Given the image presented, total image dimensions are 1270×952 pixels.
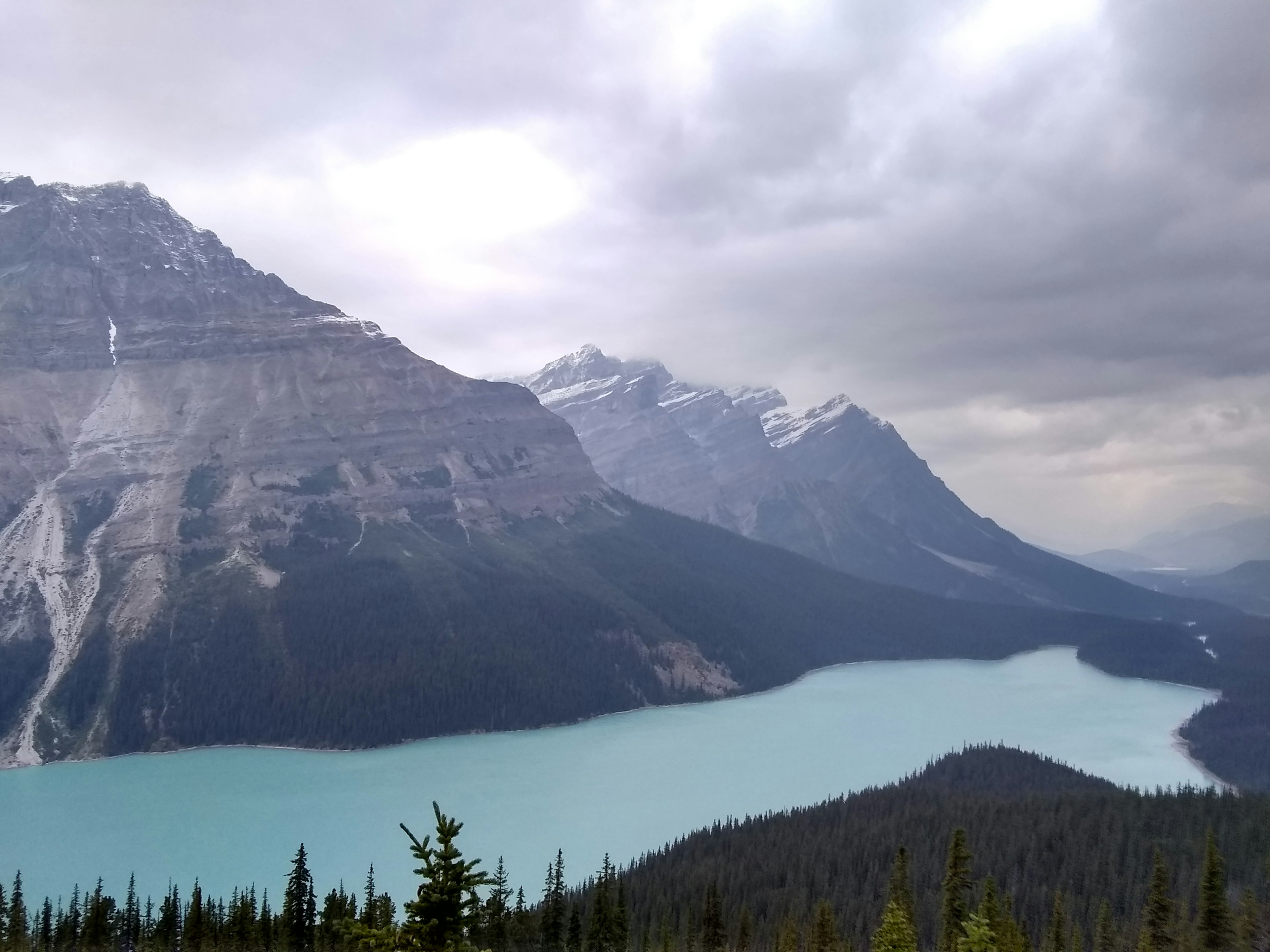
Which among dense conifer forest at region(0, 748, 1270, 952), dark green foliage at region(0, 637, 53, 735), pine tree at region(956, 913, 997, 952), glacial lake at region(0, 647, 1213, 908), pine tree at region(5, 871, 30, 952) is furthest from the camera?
dark green foliage at region(0, 637, 53, 735)

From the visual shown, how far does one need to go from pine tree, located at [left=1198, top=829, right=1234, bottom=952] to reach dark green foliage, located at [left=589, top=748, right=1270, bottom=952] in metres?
9.95

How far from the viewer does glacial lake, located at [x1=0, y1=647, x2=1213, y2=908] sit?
93562mm

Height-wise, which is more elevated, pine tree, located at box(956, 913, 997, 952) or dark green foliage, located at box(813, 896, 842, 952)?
pine tree, located at box(956, 913, 997, 952)

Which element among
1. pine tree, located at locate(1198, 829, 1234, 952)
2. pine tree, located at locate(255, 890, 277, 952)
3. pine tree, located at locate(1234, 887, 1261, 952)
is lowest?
pine tree, located at locate(255, 890, 277, 952)

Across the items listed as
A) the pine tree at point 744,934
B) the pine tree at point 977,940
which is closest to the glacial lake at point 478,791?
the pine tree at point 744,934

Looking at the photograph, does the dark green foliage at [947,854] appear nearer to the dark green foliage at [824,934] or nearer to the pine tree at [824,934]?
the dark green foliage at [824,934]

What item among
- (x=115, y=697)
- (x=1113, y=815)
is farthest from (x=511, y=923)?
(x=115, y=697)

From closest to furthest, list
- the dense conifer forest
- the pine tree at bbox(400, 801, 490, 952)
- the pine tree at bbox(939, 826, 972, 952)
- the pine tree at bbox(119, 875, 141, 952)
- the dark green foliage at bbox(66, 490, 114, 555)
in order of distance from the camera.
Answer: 1. the pine tree at bbox(400, 801, 490, 952)
2. the pine tree at bbox(939, 826, 972, 952)
3. the dense conifer forest
4. the pine tree at bbox(119, 875, 141, 952)
5. the dark green foliage at bbox(66, 490, 114, 555)

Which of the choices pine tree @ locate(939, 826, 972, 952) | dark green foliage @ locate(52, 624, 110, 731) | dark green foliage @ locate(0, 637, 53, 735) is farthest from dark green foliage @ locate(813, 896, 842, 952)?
dark green foliage @ locate(0, 637, 53, 735)

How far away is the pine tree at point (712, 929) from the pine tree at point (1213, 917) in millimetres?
24690

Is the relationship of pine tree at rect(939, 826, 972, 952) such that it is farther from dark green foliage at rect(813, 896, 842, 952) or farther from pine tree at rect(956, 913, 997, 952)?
pine tree at rect(956, 913, 997, 952)

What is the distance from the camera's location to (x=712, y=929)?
6056 cm

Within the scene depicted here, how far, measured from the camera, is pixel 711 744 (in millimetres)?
153625

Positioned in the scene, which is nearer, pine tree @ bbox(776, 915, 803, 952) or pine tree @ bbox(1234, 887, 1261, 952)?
pine tree @ bbox(1234, 887, 1261, 952)
